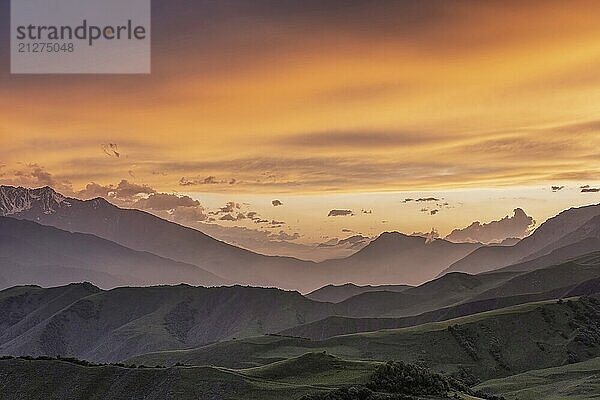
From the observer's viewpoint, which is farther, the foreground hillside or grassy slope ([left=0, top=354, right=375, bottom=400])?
grassy slope ([left=0, top=354, right=375, bottom=400])

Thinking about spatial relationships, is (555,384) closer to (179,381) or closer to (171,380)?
(179,381)

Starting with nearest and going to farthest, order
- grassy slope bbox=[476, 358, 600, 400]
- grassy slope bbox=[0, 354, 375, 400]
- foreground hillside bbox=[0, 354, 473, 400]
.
Answer: foreground hillside bbox=[0, 354, 473, 400]
grassy slope bbox=[0, 354, 375, 400]
grassy slope bbox=[476, 358, 600, 400]

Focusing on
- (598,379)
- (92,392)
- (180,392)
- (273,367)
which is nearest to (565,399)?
(598,379)

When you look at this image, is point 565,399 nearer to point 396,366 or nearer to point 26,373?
point 396,366

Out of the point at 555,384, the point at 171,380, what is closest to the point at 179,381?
the point at 171,380

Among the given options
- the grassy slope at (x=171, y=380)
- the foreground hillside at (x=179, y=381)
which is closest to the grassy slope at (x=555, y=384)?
the foreground hillside at (x=179, y=381)

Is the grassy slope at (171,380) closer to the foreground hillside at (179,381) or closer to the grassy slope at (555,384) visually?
the foreground hillside at (179,381)

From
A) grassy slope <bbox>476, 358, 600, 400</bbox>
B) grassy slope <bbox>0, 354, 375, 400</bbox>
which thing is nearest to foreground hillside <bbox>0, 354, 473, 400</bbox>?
grassy slope <bbox>0, 354, 375, 400</bbox>

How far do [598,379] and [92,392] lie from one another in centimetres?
10666

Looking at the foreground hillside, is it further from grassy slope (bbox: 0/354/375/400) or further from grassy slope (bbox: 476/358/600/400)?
grassy slope (bbox: 476/358/600/400)

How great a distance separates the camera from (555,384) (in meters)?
167

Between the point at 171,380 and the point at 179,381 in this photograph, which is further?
the point at 171,380

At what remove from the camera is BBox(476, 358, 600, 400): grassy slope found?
148250mm

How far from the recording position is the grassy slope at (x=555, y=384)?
148 m
